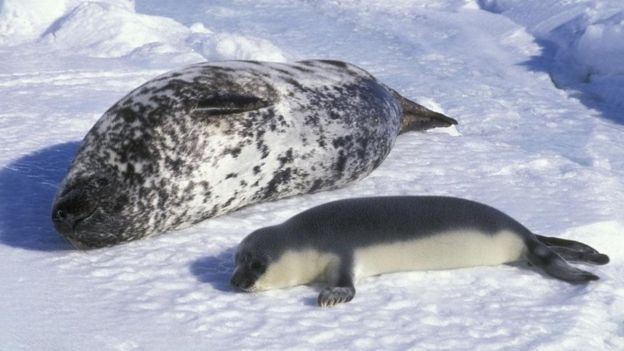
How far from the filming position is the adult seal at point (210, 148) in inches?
132

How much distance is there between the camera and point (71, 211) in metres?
3.30

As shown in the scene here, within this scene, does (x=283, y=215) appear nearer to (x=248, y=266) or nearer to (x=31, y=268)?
(x=248, y=266)

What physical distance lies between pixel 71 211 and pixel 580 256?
1.83m

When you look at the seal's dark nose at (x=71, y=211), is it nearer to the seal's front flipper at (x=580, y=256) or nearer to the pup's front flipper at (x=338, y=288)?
the pup's front flipper at (x=338, y=288)

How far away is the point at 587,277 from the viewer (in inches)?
119

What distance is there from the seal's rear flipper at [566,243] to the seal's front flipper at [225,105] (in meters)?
1.25

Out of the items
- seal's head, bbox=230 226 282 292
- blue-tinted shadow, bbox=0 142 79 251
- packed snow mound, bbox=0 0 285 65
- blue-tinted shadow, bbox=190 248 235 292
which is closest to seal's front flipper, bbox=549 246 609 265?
seal's head, bbox=230 226 282 292

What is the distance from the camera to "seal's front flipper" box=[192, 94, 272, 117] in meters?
3.58

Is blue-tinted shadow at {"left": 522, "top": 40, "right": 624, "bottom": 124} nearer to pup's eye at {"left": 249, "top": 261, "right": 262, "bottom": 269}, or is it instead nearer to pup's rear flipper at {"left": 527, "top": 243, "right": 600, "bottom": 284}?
pup's rear flipper at {"left": 527, "top": 243, "right": 600, "bottom": 284}

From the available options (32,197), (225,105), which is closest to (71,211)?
(32,197)

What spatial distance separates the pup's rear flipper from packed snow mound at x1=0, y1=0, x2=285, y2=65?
427 cm

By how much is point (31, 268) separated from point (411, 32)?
727 centimetres

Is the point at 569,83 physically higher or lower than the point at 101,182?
higher

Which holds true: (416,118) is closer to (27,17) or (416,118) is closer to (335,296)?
(335,296)
